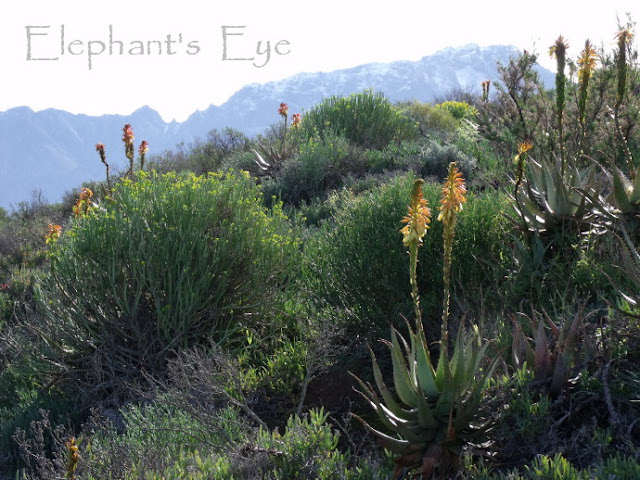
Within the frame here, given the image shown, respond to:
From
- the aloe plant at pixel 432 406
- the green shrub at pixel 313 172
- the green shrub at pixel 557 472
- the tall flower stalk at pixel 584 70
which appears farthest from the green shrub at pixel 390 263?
the green shrub at pixel 313 172

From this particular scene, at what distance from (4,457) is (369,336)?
3.08 metres

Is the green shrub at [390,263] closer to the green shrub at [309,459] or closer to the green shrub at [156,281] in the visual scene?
the green shrub at [156,281]

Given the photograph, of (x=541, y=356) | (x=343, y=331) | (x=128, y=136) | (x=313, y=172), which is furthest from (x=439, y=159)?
(x=541, y=356)

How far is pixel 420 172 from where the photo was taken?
10.9 metres

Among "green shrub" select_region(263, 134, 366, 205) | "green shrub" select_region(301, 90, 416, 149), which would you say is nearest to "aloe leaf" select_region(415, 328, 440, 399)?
"green shrub" select_region(263, 134, 366, 205)

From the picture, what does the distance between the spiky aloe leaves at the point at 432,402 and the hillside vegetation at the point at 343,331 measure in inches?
0.4

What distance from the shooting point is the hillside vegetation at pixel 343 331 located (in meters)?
3.04

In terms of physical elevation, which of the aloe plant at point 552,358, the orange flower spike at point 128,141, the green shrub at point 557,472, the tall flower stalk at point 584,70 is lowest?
the green shrub at point 557,472

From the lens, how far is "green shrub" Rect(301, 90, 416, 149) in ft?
45.4

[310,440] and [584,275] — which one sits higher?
[584,275]

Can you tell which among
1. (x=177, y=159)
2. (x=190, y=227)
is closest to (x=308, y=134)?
(x=177, y=159)

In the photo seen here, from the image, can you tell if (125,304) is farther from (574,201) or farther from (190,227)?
(574,201)

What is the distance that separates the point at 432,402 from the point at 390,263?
89.1 inches

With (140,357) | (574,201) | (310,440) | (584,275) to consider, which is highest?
(574,201)
